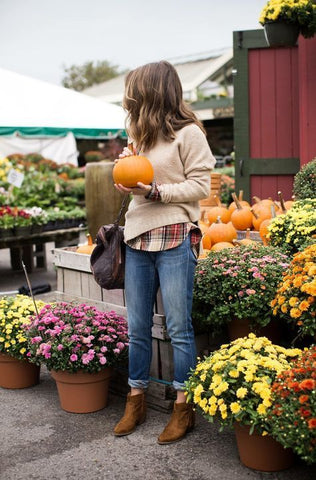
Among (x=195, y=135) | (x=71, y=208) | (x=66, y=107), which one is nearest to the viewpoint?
(x=195, y=135)

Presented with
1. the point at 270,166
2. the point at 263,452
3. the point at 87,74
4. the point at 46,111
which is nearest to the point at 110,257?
the point at 263,452

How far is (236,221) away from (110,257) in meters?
2.41

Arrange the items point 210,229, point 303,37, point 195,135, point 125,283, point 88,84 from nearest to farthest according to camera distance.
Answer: point 195,135 < point 125,283 < point 210,229 < point 303,37 < point 88,84

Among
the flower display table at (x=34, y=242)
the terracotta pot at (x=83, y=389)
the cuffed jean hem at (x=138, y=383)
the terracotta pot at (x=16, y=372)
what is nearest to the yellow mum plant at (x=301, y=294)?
the cuffed jean hem at (x=138, y=383)

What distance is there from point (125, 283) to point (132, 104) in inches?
38.7

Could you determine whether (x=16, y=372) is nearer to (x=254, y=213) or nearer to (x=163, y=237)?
(x=163, y=237)

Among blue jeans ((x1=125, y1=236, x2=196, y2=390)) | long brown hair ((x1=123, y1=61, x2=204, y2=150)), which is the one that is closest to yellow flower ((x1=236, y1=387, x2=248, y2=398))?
blue jeans ((x1=125, y1=236, x2=196, y2=390))

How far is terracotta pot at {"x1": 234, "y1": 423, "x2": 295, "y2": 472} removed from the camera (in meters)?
3.01

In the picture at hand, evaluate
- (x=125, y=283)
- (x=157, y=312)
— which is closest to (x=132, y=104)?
(x=125, y=283)

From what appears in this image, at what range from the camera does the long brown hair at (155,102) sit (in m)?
3.30

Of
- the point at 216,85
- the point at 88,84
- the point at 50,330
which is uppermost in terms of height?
the point at 88,84

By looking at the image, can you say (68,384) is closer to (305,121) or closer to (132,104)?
(132,104)

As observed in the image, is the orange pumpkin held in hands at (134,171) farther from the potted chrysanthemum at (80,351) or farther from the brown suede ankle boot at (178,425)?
the brown suede ankle boot at (178,425)

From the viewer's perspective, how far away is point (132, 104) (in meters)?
3.36
